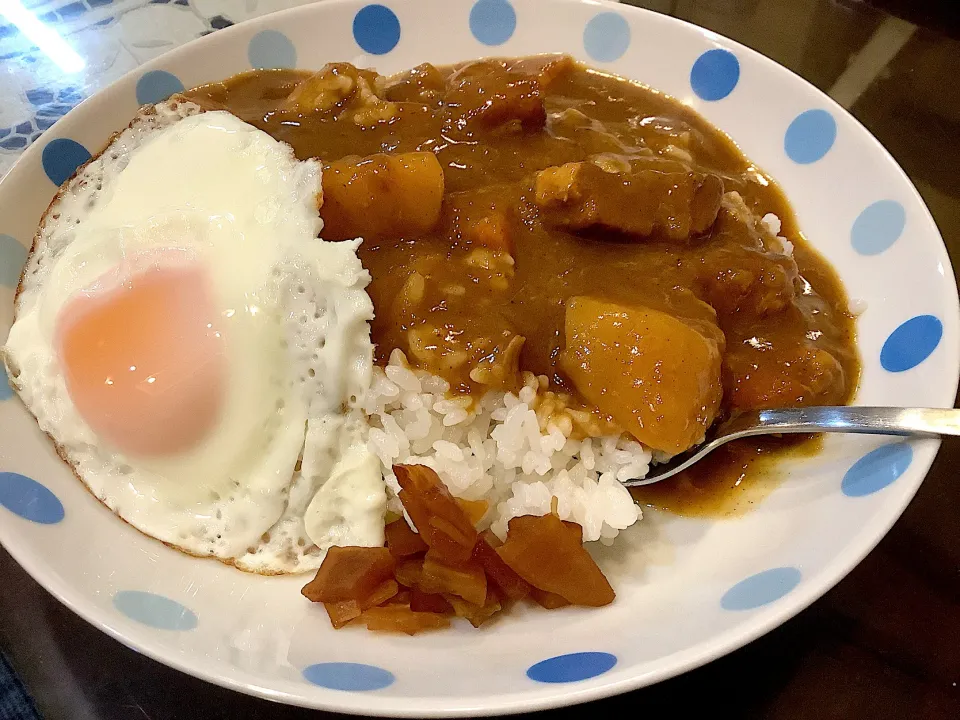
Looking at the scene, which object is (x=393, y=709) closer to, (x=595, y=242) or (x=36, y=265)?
(x=595, y=242)

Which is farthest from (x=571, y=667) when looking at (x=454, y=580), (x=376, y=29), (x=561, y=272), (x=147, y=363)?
(x=376, y=29)

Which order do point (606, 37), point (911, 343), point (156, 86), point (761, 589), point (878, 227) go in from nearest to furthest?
point (761, 589) < point (911, 343) < point (878, 227) < point (156, 86) < point (606, 37)

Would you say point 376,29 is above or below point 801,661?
above

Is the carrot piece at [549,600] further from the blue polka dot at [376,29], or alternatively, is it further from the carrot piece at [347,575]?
the blue polka dot at [376,29]

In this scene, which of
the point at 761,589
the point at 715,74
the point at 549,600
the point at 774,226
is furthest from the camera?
the point at 715,74

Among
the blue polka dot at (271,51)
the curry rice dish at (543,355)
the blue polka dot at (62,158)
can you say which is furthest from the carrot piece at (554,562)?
the blue polka dot at (271,51)

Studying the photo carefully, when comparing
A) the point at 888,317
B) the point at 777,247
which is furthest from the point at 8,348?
the point at 888,317

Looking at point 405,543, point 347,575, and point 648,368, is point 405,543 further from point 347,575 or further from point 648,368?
point 648,368
